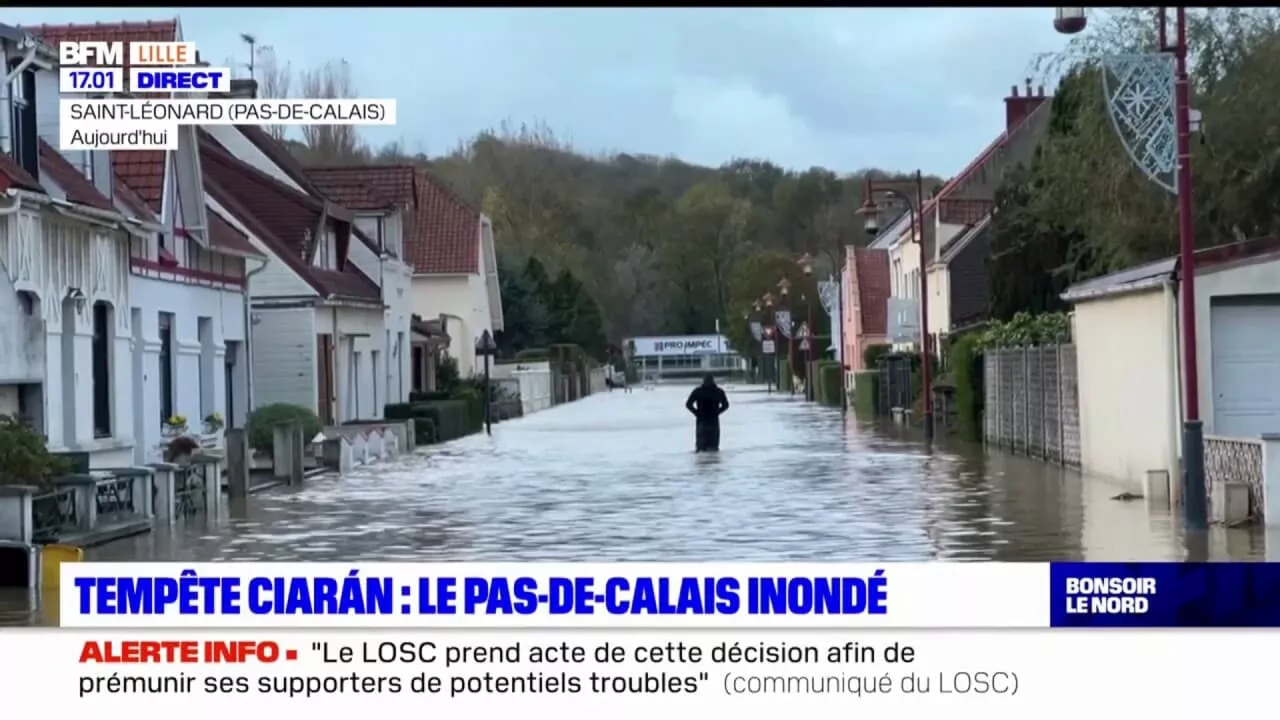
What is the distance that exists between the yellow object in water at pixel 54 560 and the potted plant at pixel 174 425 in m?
1.23

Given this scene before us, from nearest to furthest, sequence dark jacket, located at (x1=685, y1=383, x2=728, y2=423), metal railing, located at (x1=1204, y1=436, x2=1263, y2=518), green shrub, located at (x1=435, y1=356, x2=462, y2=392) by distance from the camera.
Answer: metal railing, located at (x1=1204, y1=436, x2=1263, y2=518) < dark jacket, located at (x1=685, y1=383, x2=728, y2=423) < green shrub, located at (x1=435, y1=356, x2=462, y2=392)

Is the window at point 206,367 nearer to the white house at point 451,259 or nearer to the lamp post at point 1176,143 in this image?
the white house at point 451,259

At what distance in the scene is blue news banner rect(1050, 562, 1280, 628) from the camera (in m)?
7.99

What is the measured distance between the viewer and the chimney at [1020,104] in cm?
934

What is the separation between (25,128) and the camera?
889 cm

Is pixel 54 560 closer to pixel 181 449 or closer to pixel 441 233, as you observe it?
pixel 181 449

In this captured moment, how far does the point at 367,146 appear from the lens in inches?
332

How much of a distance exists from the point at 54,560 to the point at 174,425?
5.88 ft

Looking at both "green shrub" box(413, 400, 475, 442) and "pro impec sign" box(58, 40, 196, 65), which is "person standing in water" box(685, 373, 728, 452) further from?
"green shrub" box(413, 400, 475, 442)

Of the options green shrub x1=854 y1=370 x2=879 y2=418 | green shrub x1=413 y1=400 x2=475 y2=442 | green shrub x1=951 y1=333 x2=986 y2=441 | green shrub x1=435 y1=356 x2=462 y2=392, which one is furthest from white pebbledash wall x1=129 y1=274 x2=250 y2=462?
green shrub x1=854 y1=370 x2=879 y2=418

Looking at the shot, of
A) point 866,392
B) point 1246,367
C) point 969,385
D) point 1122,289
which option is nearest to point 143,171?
point 1246,367

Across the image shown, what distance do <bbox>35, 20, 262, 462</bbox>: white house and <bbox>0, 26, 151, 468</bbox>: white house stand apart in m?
0.08

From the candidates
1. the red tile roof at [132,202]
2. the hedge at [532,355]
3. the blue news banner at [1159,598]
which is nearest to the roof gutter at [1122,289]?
the blue news banner at [1159,598]
